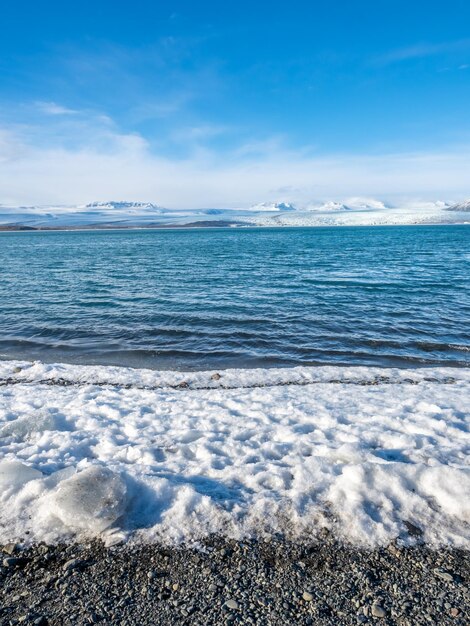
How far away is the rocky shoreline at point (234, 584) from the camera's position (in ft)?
11.2

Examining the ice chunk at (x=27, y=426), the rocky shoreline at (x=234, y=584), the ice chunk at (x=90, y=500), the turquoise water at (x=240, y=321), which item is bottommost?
the turquoise water at (x=240, y=321)

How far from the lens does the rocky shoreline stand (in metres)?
3.42

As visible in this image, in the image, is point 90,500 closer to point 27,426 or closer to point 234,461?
point 234,461

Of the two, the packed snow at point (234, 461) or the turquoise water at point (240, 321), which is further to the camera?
the turquoise water at point (240, 321)

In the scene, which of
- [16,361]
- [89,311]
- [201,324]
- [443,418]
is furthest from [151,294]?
[443,418]

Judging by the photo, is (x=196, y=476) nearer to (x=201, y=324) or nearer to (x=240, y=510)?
(x=240, y=510)

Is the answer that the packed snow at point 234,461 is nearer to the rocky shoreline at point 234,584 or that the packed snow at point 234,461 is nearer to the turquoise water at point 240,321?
the rocky shoreline at point 234,584

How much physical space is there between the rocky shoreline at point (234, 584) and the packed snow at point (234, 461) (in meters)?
0.23

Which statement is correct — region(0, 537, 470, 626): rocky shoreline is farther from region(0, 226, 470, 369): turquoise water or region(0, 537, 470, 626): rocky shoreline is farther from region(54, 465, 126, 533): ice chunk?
region(0, 226, 470, 369): turquoise water

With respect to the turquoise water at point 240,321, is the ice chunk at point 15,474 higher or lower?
higher

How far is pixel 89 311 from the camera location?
1981 cm

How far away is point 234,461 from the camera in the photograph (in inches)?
239

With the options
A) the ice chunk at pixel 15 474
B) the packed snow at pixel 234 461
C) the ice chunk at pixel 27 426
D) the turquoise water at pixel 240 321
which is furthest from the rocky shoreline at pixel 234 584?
the turquoise water at pixel 240 321

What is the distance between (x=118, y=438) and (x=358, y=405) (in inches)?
210
